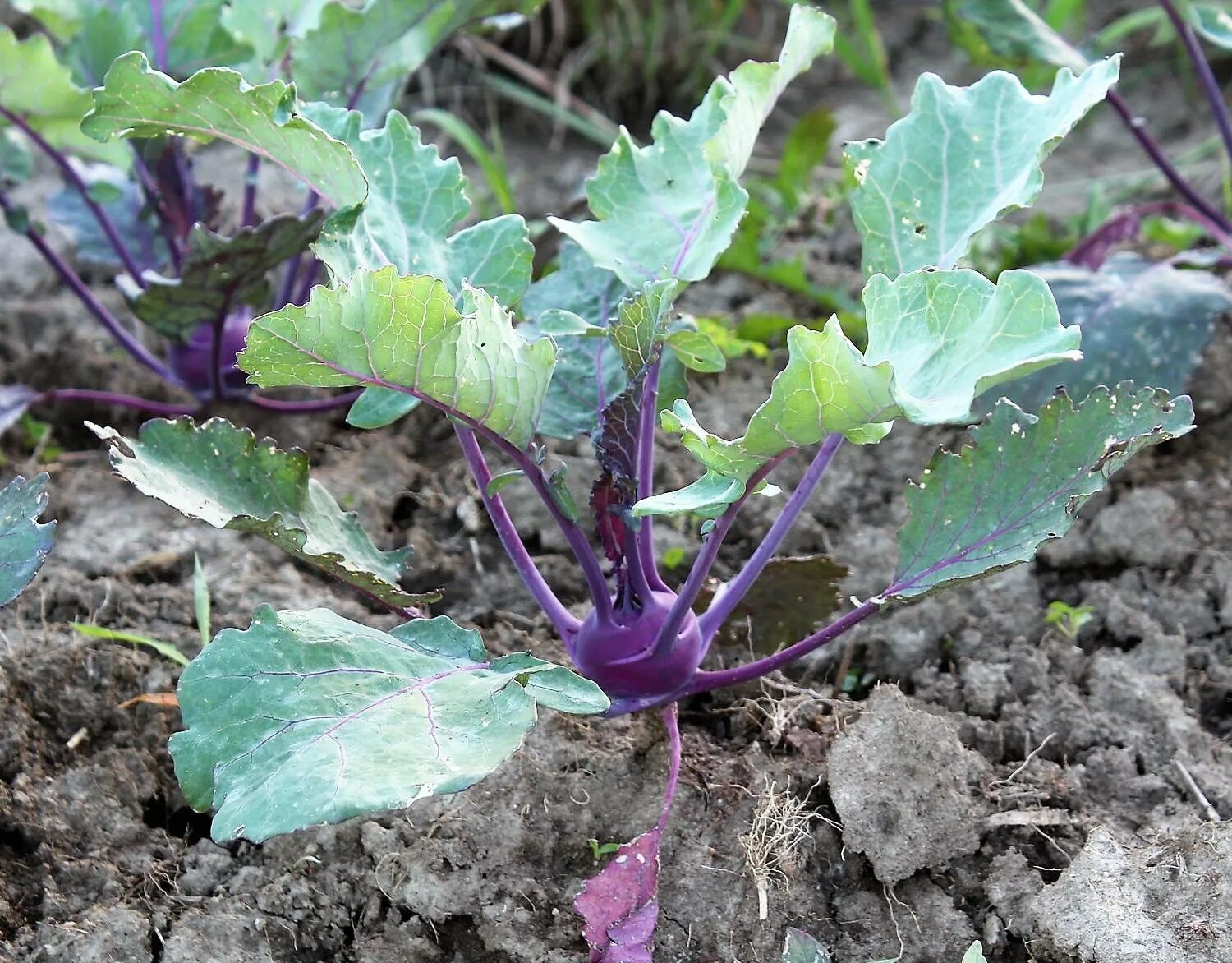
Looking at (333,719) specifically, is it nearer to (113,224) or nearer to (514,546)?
(514,546)

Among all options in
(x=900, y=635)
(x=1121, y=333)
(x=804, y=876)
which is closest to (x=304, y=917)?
(x=804, y=876)

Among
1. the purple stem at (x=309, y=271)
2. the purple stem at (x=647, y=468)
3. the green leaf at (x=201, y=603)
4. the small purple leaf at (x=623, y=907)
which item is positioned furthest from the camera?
the purple stem at (x=309, y=271)

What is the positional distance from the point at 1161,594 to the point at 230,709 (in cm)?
120

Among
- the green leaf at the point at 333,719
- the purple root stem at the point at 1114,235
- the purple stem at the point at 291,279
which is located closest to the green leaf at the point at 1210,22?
the purple root stem at the point at 1114,235

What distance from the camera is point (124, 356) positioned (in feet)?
6.64

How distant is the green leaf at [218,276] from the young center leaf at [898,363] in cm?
72

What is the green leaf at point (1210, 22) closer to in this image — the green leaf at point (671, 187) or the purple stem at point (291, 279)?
the green leaf at point (671, 187)

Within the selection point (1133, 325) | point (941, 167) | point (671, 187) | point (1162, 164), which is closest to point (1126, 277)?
point (1133, 325)

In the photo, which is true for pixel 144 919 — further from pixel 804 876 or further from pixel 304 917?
pixel 804 876

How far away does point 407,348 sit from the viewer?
3.27 ft

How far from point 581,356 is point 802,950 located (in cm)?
71

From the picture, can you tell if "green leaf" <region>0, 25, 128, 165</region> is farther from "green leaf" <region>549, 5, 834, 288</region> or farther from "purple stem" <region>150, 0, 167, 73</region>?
"green leaf" <region>549, 5, 834, 288</region>

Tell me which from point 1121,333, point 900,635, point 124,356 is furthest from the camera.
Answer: point 124,356

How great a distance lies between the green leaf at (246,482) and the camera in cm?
117
